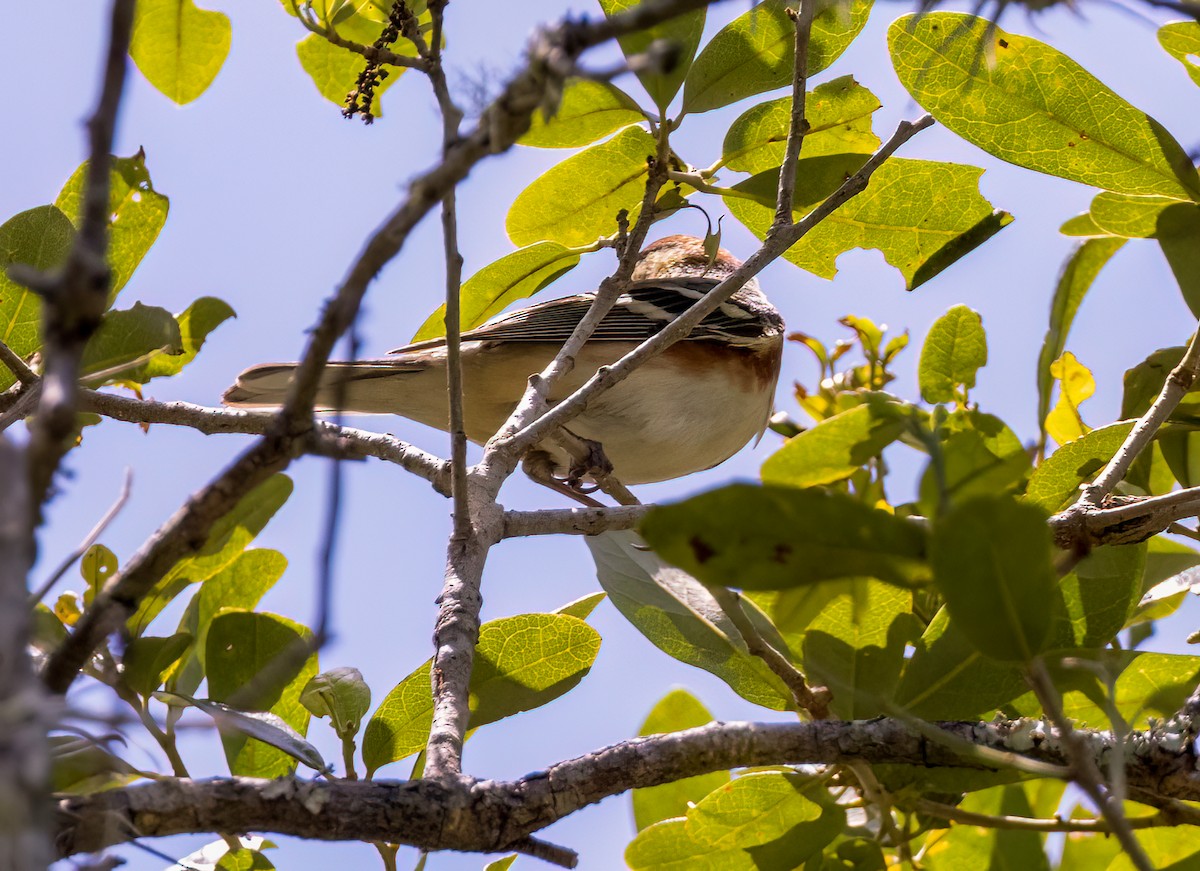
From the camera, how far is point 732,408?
4.98 metres

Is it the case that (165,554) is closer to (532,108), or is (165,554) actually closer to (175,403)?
(532,108)

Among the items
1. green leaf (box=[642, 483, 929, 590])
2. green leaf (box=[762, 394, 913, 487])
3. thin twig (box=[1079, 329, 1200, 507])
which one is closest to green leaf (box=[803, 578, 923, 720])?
thin twig (box=[1079, 329, 1200, 507])

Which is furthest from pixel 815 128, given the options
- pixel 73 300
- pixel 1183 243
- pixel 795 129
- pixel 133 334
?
pixel 73 300

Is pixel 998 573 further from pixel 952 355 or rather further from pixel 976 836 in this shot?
pixel 952 355

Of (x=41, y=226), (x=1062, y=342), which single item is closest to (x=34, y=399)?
(x=41, y=226)

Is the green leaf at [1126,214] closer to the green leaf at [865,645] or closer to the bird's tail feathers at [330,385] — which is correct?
the green leaf at [865,645]

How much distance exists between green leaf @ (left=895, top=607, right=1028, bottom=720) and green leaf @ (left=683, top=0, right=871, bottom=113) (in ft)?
5.13

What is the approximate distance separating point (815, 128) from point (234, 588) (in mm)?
2048

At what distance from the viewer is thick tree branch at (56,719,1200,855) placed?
1.48 m

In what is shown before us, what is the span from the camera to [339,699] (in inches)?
87.8

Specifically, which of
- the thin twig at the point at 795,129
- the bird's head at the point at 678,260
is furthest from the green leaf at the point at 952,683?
the bird's head at the point at 678,260

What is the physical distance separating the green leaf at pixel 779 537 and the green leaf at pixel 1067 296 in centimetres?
196

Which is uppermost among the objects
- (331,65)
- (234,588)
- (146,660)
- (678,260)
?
(678,260)

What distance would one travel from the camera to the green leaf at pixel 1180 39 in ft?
8.25
